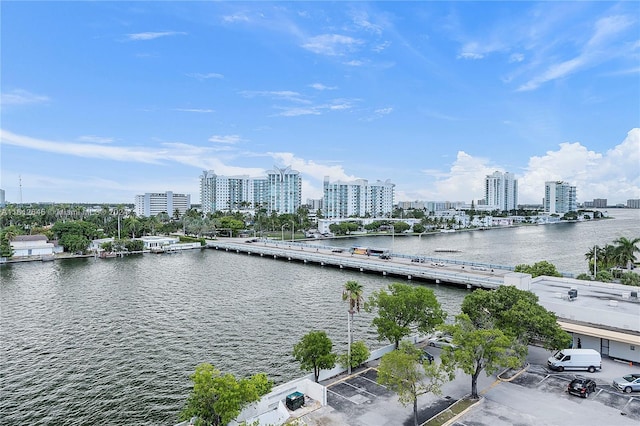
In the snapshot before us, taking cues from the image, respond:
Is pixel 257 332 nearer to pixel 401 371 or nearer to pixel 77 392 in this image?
pixel 77 392

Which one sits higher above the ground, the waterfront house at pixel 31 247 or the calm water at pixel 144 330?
A: the waterfront house at pixel 31 247

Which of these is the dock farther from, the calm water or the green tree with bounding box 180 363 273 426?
the green tree with bounding box 180 363 273 426

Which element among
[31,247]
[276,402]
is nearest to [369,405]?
[276,402]

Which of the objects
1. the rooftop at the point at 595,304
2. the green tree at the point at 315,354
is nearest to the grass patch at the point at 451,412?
the green tree at the point at 315,354

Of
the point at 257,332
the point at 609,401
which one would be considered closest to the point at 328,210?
the point at 257,332

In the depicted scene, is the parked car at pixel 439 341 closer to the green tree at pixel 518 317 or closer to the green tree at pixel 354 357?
the green tree at pixel 518 317
